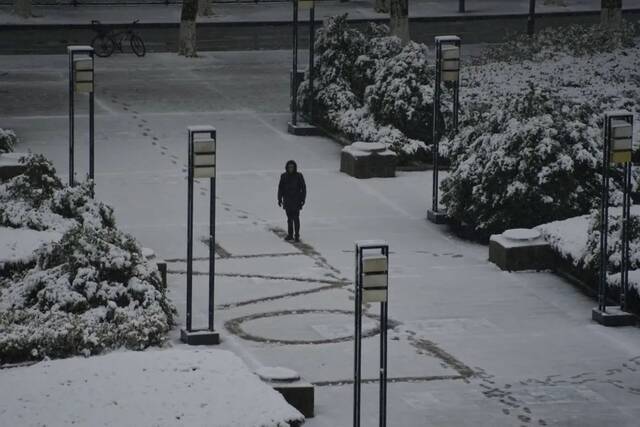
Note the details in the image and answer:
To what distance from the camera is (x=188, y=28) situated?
4469 centimetres

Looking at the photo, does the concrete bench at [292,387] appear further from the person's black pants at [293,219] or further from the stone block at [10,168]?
the stone block at [10,168]

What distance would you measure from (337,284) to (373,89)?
34.3ft

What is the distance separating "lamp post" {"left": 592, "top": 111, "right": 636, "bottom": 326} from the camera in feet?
73.7

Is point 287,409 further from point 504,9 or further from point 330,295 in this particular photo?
point 504,9

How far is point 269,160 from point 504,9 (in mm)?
26790

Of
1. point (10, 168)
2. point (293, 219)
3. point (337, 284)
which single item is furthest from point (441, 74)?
point (10, 168)

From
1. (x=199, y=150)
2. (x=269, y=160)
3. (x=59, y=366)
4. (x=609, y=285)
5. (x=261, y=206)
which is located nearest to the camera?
(x=59, y=366)

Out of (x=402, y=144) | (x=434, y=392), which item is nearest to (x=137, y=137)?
(x=402, y=144)

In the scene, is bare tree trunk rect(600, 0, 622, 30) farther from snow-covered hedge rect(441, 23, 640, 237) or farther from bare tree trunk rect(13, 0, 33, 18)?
snow-covered hedge rect(441, 23, 640, 237)

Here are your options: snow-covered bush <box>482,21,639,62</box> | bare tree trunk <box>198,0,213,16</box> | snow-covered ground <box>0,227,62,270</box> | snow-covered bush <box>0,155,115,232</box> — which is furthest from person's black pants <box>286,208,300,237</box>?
bare tree trunk <box>198,0,213,16</box>

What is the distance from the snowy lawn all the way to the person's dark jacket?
754 centimetres

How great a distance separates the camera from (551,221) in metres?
26.8

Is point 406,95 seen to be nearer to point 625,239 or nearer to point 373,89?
point 373,89

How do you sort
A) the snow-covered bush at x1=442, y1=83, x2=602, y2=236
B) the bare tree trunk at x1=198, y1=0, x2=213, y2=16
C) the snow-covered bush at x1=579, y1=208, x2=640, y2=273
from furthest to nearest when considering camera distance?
the bare tree trunk at x1=198, y1=0, x2=213, y2=16 < the snow-covered bush at x1=442, y1=83, x2=602, y2=236 < the snow-covered bush at x1=579, y1=208, x2=640, y2=273
